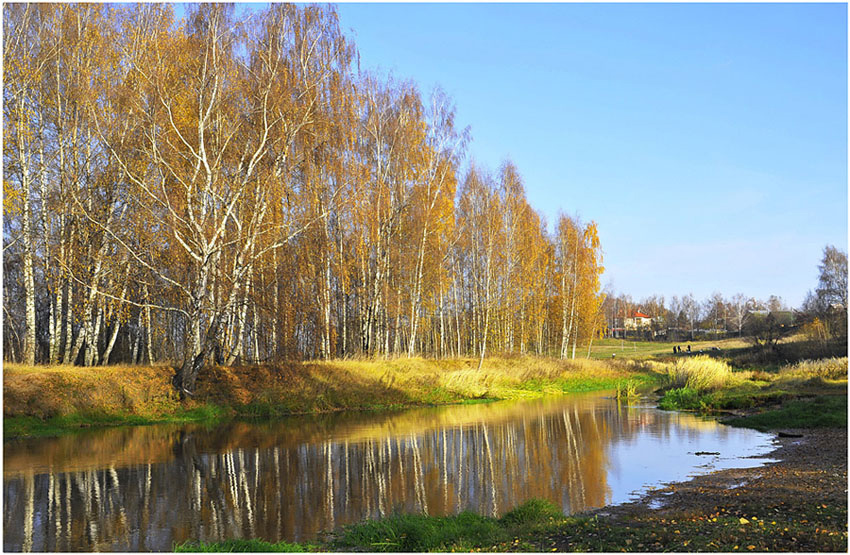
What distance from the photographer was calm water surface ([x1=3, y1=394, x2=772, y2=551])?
9.68 meters

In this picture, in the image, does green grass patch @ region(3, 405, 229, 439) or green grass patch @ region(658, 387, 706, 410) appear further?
green grass patch @ region(658, 387, 706, 410)

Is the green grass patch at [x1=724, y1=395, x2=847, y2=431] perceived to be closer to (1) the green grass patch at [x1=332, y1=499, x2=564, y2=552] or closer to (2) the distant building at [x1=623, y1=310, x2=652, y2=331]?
(1) the green grass patch at [x1=332, y1=499, x2=564, y2=552]

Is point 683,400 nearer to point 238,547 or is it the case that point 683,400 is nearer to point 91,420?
point 91,420

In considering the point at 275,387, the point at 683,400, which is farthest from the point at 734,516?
the point at 683,400

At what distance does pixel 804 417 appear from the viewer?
19.6m

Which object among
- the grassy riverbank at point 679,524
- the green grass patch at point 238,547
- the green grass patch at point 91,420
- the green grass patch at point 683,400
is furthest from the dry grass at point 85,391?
the green grass patch at point 683,400

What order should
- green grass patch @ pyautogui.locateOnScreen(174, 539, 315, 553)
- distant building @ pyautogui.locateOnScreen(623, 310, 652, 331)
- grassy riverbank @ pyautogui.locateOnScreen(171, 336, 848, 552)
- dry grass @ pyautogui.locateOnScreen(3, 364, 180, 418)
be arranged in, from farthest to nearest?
distant building @ pyautogui.locateOnScreen(623, 310, 652, 331) → dry grass @ pyautogui.locateOnScreen(3, 364, 180, 418) → green grass patch @ pyautogui.locateOnScreen(174, 539, 315, 553) → grassy riverbank @ pyautogui.locateOnScreen(171, 336, 848, 552)

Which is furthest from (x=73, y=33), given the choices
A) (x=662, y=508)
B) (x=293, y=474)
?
(x=662, y=508)

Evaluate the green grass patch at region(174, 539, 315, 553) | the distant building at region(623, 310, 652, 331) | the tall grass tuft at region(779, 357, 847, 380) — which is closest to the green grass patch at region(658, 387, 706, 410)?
the tall grass tuft at region(779, 357, 847, 380)

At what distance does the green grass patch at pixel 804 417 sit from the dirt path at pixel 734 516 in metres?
6.86

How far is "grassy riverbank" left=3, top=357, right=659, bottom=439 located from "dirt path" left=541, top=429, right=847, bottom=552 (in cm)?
1514

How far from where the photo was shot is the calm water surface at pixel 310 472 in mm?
9680

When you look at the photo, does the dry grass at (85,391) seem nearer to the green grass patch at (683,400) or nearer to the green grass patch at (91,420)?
the green grass patch at (91,420)

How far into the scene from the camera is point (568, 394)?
34.5 meters
